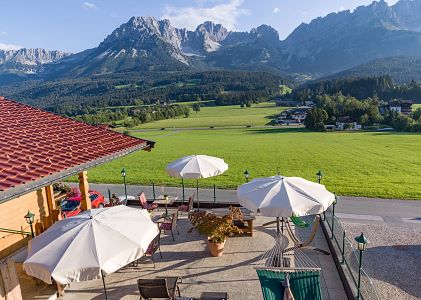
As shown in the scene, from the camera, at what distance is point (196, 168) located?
1057 centimetres

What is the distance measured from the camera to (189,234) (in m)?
10.2

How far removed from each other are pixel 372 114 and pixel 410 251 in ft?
255

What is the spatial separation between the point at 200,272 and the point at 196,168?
351 cm

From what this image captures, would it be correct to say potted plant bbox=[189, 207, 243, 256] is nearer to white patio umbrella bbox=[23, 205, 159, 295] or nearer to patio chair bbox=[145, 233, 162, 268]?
patio chair bbox=[145, 233, 162, 268]

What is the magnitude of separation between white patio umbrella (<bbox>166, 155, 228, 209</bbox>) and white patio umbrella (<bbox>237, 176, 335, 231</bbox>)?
8.17ft

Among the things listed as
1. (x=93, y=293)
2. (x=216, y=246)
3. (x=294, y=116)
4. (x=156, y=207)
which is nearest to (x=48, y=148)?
(x=93, y=293)

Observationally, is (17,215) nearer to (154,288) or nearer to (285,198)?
(154,288)

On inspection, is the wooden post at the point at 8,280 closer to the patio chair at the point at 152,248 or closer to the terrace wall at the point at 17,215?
the terrace wall at the point at 17,215

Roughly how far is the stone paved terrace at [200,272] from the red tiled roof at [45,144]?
9.55 ft

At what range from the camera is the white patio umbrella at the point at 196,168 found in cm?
1037

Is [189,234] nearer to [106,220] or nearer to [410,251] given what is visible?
[106,220]

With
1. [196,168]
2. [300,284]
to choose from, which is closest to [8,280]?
[300,284]

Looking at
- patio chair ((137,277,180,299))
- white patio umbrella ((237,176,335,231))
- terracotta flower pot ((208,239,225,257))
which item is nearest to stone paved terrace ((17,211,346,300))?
terracotta flower pot ((208,239,225,257))

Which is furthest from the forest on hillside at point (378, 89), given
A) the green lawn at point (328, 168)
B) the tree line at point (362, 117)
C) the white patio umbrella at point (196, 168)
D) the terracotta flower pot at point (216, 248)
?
the terracotta flower pot at point (216, 248)
